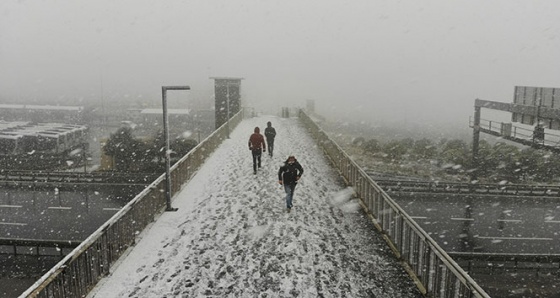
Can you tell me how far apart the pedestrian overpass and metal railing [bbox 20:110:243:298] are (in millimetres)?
20

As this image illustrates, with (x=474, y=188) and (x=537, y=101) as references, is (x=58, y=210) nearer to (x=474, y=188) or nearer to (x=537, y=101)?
(x=474, y=188)

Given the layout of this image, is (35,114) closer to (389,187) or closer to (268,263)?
(389,187)

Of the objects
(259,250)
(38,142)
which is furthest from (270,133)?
(38,142)

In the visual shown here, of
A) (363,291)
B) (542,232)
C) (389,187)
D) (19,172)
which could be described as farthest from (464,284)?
(19,172)

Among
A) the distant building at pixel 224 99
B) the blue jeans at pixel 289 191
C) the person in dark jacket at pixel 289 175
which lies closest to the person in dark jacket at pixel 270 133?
the person in dark jacket at pixel 289 175

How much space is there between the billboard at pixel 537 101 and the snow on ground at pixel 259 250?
68.3ft

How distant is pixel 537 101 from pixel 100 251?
105 ft

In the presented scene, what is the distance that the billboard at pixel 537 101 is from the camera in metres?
28.1

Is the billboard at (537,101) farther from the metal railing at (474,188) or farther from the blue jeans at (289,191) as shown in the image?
the blue jeans at (289,191)

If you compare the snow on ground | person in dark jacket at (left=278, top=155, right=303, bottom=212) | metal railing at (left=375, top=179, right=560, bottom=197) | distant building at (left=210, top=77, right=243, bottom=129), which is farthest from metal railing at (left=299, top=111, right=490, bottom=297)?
distant building at (left=210, top=77, right=243, bottom=129)

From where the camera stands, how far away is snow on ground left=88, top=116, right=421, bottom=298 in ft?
25.6

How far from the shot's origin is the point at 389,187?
33.3 m

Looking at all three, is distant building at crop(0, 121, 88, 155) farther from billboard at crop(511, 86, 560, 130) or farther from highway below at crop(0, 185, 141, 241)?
billboard at crop(511, 86, 560, 130)

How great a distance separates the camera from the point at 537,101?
3069 cm
